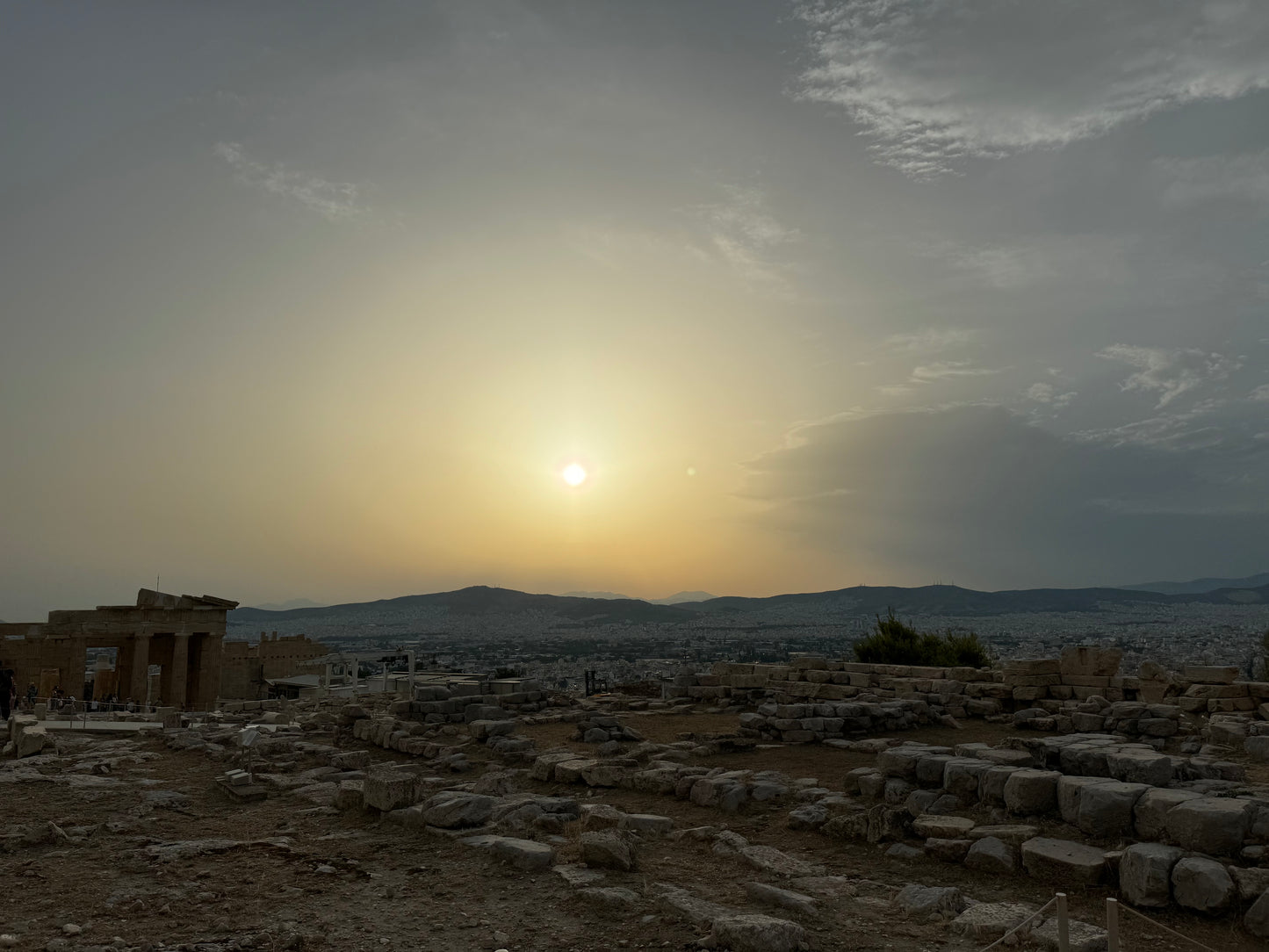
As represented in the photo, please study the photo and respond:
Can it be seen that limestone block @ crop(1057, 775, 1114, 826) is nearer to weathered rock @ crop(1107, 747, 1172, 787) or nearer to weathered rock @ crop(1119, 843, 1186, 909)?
weathered rock @ crop(1107, 747, 1172, 787)

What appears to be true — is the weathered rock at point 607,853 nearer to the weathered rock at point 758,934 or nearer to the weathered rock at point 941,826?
the weathered rock at point 758,934

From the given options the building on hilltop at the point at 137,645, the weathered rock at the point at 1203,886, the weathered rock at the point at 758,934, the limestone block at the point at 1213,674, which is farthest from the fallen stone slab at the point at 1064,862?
the building on hilltop at the point at 137,645

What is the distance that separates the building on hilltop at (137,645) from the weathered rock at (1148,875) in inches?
1210

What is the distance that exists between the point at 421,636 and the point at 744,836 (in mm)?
137719

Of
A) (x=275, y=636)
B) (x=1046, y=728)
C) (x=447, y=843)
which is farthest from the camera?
(x=275, y=636)

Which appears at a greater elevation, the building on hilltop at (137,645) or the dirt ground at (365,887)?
the building on hilltop at (137,645)

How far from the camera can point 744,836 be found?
9078 mm

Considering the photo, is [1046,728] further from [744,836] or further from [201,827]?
[201,827]

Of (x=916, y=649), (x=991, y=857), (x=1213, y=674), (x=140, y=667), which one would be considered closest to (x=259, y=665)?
(x=140, y=667)

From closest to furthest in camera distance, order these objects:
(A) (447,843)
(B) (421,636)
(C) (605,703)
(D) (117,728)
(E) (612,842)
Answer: (E) (612,842) < (A) (447,843) < (D) (117,728) < (C) (605,703) < (B) (421,636)

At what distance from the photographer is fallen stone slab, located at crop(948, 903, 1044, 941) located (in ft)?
19.8

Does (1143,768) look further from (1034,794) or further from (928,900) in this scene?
(928,900)

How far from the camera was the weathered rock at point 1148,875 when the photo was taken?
651 centimetres

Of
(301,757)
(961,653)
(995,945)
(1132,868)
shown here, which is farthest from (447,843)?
(961,653)
